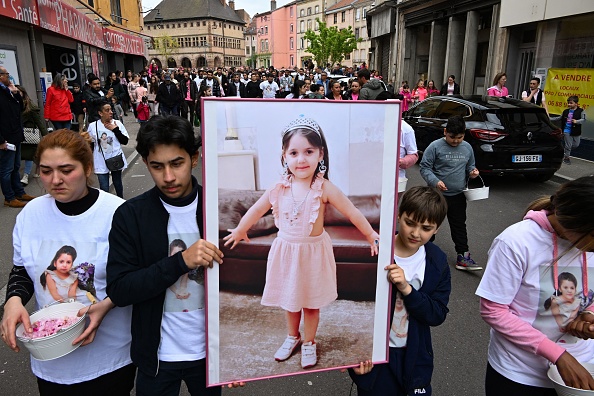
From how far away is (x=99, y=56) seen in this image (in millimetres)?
20422

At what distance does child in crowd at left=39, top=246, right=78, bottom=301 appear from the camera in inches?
67.0

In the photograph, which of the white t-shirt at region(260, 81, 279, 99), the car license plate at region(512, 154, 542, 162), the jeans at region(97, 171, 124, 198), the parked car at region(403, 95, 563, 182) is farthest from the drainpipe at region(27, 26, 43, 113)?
the car license plate at region(512, 154, 542, 162)

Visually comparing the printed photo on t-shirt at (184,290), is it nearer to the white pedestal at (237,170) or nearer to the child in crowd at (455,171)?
the white pedestal at (237,170)

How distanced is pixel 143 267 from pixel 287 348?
24.0 inches

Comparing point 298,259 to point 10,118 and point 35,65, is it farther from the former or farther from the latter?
point 35,65

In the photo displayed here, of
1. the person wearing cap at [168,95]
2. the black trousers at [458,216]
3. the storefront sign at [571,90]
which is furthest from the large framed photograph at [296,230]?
the person wearing cap at [168,95]

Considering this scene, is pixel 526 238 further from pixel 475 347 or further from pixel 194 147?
pixel 475 347

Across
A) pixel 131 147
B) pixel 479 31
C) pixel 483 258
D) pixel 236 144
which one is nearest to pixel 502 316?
pixel 236 144

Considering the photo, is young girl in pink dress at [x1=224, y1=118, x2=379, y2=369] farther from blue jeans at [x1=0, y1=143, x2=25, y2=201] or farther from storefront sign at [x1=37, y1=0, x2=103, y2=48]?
storefront sign at [x1=37, y1=0, x2=103, y2=48]

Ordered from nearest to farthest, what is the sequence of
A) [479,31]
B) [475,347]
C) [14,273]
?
[14,273]
[475,347]
[479,31]

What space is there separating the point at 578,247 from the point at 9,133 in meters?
7.61

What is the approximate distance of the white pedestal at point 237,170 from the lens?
1.42 m

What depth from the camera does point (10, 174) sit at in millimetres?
6648

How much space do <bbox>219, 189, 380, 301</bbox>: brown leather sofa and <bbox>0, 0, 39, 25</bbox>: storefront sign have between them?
33.9 feet
